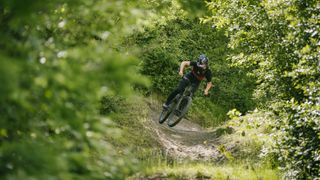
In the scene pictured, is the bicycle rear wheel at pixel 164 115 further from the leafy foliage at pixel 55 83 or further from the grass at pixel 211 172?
the leafy foliage at pixel 55 83

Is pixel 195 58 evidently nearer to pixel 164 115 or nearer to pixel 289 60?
pixel 164 115

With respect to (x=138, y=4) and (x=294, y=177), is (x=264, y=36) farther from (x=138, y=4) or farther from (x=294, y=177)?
(x=138, y=4)

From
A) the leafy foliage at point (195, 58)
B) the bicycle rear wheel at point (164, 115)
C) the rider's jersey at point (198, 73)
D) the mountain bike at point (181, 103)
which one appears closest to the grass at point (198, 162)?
the bicycle rear wheel at point (164, 115)

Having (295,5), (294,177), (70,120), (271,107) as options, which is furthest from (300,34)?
(70,120)

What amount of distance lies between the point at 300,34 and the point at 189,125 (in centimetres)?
904

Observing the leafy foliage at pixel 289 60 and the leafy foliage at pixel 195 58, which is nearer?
the leafy foliage at pixel 289 60

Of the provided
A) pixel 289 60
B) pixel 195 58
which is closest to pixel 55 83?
pixel 289 60

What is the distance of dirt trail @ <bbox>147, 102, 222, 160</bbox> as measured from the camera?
35.8 ft

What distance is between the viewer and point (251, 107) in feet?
68.1

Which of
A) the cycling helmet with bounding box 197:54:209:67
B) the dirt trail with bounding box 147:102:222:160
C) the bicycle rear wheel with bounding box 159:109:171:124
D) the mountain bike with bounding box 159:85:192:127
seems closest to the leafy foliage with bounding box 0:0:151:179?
the dirt trail with bounding box 147:102:222:160

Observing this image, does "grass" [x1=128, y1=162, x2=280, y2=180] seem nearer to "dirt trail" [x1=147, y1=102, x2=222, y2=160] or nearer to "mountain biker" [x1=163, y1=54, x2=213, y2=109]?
"dirt trail" [x1=147, y1=102, x2=222, y2=160]

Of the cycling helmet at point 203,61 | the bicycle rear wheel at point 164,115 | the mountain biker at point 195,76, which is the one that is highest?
the cycling helmet at point 203,61

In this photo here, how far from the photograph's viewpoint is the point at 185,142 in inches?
498

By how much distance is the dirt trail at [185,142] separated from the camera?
10914 millimetres
